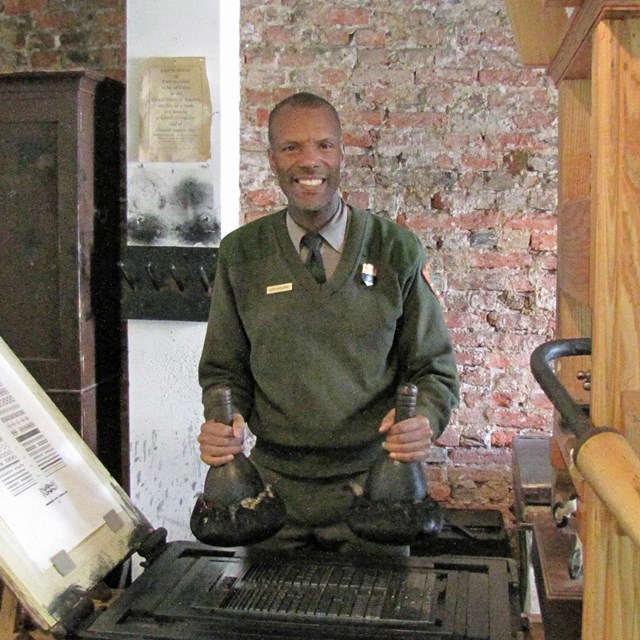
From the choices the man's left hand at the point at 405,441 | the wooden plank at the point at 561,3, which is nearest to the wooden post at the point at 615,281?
the wooden plank at the point at 561,3

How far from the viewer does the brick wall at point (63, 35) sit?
317 cm

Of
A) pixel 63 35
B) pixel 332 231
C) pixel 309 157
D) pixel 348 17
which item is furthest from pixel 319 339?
pixel 63 35

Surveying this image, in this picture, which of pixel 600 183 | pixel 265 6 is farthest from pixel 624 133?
pixel 265 6

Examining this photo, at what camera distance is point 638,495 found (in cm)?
83

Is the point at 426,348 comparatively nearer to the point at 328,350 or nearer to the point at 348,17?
the point at 328,350

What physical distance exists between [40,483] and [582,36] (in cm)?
116

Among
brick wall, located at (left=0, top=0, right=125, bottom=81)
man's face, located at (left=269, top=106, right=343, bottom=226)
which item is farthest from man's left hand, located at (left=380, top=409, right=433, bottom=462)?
brick wall, located at (left=0, top=0, right=125, bottom=81)

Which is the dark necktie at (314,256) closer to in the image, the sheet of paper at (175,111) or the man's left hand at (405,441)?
the man's left hand at (405,441)

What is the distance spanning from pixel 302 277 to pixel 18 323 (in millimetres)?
1402

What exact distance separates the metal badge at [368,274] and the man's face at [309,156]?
0.16 metres

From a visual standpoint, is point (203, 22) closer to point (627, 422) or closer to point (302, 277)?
point (302, 277)

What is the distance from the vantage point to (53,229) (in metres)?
2.85

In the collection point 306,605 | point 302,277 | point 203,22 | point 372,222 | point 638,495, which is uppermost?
point 203,22

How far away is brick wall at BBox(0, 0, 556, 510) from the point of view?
115 inches
